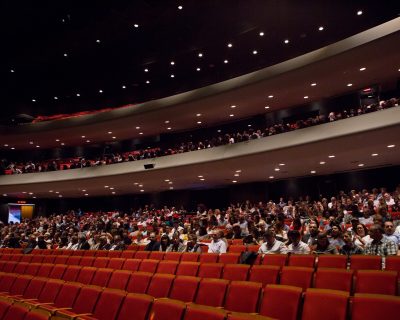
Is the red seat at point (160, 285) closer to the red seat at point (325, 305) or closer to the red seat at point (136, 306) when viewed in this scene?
the red seat at point (136, 306)

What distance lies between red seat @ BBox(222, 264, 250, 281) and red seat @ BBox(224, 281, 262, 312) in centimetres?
62

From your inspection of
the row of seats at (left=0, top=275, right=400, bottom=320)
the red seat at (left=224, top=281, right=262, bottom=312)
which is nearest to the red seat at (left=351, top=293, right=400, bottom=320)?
the row of seats at (left=0, top=275, right=400, bottom=320)

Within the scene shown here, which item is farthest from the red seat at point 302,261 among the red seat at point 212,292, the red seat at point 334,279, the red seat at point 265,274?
the red seat at point 212,292

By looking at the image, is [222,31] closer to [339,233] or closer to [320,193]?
[320,193]

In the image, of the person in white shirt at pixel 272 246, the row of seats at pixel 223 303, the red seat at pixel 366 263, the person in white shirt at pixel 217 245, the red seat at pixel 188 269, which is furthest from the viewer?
the person in white shirt at pixel 217 245

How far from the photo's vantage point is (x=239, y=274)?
355cm

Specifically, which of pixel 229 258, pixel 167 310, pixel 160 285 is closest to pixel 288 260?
pixel 229 258

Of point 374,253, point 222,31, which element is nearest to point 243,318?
point 374,253

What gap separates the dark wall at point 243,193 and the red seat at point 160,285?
35.2ft

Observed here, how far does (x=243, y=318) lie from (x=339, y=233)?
2812 millimetres

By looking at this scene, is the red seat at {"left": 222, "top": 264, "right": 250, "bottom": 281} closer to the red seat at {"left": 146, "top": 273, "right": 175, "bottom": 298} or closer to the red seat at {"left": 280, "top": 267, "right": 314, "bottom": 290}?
the red seat at {"left": 280, "top": 267, "right": 314, "bottom": 290}

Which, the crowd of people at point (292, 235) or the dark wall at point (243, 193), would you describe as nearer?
the crowd of people at point (292, 235)

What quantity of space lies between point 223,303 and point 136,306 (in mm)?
739

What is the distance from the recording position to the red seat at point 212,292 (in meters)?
2.94
